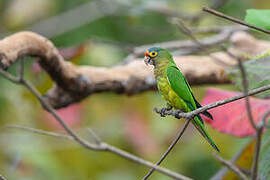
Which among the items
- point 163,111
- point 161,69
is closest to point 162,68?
point 161,69

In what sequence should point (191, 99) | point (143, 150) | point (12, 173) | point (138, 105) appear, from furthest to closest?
point (138, 105) < point (143, 150) < point (12, 173) < point (191, 99)

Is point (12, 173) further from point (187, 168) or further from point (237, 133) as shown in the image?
point (237, 133)

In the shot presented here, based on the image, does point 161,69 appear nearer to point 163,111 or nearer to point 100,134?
point 163,111

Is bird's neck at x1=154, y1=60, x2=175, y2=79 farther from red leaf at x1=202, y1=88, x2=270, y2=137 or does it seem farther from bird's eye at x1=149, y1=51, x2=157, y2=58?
red leaf at x1=202, y1=88, x2=270, y2=137

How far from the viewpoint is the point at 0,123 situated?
10.0ft

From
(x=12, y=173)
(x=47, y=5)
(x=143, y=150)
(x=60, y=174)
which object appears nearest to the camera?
(x=12, y=173)

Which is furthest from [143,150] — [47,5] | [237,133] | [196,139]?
[47,5]

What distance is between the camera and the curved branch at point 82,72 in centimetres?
125

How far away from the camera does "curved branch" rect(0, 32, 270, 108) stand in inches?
49.3

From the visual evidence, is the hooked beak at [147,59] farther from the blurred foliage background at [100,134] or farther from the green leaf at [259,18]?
the blurred foliage background at [100,134]

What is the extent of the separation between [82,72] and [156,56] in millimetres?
542

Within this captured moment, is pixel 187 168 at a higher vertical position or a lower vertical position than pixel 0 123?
lower

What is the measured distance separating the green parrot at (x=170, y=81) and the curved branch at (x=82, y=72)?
357 mm

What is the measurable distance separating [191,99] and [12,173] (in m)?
1.53
